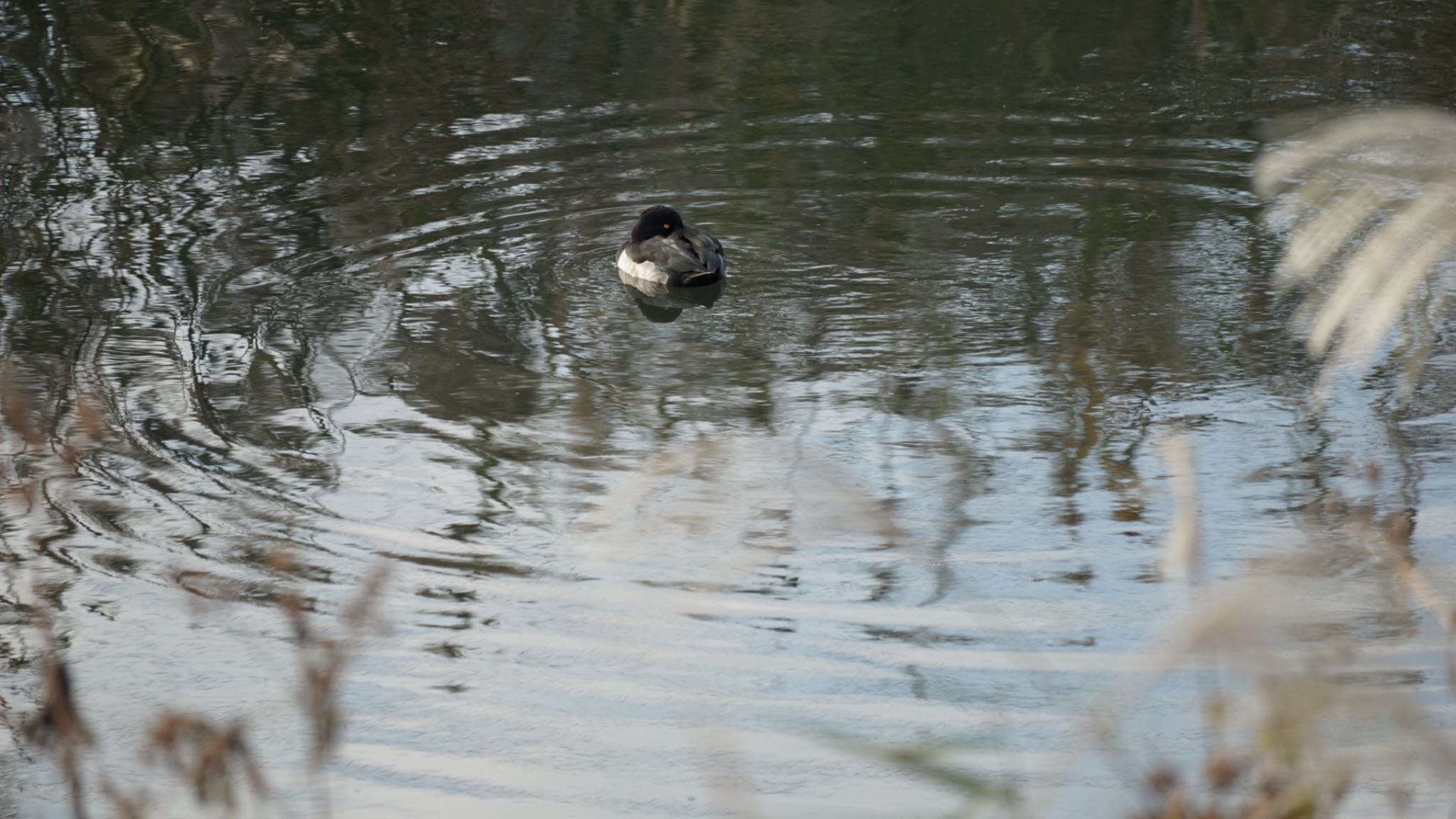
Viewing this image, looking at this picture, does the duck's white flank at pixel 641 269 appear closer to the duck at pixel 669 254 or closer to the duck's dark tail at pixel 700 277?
the duck at pixel 669 254

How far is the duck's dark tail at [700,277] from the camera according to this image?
29.8ft

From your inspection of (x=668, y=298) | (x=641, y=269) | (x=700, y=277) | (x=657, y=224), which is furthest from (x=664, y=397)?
(x=657, y=224)

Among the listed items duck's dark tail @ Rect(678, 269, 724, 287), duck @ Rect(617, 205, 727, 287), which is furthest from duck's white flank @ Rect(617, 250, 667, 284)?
duck's dark tail @ Rect(678, 269, 724, 287)

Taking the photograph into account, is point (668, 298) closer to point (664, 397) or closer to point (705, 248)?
point (705, 248)

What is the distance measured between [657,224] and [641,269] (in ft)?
0.97

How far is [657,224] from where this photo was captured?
9367 millimetres

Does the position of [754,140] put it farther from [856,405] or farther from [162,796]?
[162,796]

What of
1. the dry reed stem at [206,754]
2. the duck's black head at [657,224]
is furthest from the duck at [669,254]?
the dry reed stem at [206,754]

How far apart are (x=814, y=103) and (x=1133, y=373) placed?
552 cm

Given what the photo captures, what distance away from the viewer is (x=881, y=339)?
8180mm

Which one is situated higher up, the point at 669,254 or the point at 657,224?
the point at 657,224

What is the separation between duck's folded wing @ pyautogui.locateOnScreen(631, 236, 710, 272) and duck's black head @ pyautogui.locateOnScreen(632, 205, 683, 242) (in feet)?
0.35

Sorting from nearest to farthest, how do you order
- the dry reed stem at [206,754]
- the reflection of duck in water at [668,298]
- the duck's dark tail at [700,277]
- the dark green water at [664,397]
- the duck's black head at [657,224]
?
the dry reed stem at [206,754]
the dark green water at [664,397]
the reflection of duck in water at [668,298]
the duck's dark tail at [700,277]
the duck's black head at [657,224]

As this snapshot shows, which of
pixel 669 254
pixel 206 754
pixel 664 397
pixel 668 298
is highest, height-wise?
pixel 669 254
